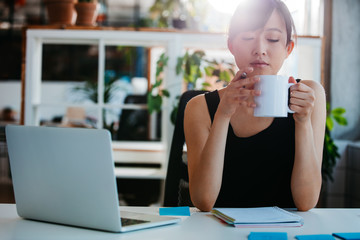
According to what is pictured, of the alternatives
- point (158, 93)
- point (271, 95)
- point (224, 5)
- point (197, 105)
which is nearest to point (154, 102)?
point (158, 93)

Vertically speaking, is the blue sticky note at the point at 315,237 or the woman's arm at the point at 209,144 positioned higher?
the woman's arm at the point at 209,144

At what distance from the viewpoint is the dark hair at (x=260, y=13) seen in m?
1.33

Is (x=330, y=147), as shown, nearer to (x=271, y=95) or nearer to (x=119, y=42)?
(x=119, y=42)

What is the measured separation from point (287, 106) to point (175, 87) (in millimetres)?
1808

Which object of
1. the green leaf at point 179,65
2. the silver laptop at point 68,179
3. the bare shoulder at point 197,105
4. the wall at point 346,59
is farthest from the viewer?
the wall at point 346,59

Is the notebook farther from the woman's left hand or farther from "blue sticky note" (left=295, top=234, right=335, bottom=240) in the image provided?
the woman's left hand

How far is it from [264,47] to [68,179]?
2.31 ft

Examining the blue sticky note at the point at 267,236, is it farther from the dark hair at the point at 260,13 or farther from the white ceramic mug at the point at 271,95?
the dark hair at the point at 260,13

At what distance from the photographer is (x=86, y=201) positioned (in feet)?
2.85

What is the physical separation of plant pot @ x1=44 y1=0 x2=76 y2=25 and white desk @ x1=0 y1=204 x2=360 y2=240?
203cm

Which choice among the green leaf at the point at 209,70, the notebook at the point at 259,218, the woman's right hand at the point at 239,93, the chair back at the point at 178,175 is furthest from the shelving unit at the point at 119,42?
the notebook at the point at 259,218

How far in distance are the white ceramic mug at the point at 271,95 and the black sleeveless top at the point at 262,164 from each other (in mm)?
434

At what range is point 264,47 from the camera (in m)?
1.28

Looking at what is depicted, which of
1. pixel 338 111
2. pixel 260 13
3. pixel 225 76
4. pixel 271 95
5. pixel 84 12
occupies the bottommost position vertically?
pixel 338 111
